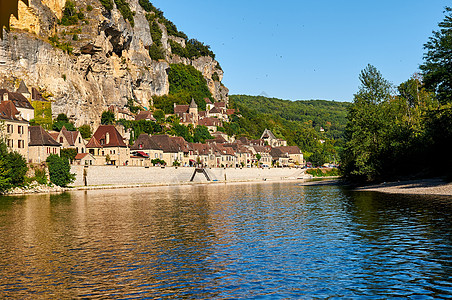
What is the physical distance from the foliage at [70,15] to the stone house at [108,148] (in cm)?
3394

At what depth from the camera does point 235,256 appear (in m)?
18.3

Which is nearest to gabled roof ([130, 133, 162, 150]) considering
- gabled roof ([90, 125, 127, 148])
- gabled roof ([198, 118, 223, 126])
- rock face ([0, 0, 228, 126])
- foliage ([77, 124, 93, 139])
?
gabled roof ([90, 125, 127, 148])

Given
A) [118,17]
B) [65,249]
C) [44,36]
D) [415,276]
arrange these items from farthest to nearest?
[118,17] → [44,36] → [65,249] → [415,276]

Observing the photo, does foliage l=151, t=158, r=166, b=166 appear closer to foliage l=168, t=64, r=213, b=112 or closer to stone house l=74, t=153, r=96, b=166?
stone house l=74, t=153, r=96, b=166

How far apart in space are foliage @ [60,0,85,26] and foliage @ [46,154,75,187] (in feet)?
172

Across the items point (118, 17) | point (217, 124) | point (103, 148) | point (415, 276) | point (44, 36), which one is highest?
point (118, 17)

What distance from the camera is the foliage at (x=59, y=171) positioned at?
66.7 m

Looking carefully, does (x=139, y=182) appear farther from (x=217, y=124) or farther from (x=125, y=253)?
(x=217, y=124)

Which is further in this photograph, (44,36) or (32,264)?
(44,36)

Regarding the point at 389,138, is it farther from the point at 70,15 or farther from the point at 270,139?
the point at 270,139

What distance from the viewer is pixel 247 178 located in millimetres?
114625

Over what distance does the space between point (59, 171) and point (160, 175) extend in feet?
78.1

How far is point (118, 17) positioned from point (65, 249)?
11701cm

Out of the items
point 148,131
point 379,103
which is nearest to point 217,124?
point 148,131
